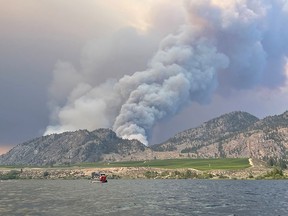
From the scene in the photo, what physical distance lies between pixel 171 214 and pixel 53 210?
89.4 ft

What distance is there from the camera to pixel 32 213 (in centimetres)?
8456

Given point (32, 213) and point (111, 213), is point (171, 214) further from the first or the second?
point (32, 213)

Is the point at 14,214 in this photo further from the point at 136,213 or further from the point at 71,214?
the point at 136,213

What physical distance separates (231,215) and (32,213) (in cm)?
4141

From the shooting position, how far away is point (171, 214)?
8406 centimetres

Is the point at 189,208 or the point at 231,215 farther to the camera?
the point at 189,208

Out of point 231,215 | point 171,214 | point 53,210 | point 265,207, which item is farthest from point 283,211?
point 53,210

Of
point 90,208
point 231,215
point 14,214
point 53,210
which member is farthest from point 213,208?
point 14,214

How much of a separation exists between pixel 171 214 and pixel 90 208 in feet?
72.4

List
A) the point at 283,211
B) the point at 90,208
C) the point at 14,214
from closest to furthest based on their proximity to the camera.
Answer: the point at 14,214
the point at 283,211
the point at 90,208

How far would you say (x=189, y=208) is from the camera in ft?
314

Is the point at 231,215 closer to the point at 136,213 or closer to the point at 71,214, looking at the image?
the point at 136,213

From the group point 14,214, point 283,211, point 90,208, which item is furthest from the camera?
point 90,208

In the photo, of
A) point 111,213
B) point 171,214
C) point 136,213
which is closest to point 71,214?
point 111,213
